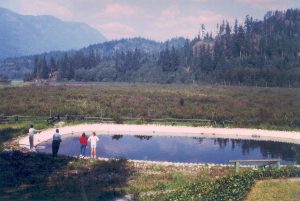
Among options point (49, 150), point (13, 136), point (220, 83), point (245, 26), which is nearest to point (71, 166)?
point (49, 150)

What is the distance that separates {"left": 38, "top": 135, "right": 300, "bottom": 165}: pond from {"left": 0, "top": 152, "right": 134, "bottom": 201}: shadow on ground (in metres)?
4.40

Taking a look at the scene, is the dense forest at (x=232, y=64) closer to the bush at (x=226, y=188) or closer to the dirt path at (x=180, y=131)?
the dirt path at (x=180, y=131)

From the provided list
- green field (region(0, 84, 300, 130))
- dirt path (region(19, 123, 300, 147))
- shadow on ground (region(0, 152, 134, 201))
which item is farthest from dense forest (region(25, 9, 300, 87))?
shadow on ground (region(0, 152, 134, 201))

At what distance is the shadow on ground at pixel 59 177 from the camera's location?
20.2 metres

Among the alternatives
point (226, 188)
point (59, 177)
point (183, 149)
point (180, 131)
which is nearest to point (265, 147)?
point (183, 149)

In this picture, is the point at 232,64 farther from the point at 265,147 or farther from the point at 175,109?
the point at 265,147

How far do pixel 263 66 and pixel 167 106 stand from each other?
8687 centimetres

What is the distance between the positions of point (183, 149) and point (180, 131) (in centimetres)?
773

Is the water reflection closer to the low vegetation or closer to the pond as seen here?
the pond

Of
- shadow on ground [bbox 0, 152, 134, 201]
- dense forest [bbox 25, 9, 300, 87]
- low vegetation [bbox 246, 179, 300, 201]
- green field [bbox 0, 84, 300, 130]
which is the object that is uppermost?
dense forest [bbox 25, 9, 300, 87]

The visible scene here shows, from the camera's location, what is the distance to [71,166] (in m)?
26.5

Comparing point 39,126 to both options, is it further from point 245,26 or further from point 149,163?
point 245,26

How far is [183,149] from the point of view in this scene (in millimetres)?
36281

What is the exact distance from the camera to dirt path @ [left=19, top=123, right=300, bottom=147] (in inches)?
1617
